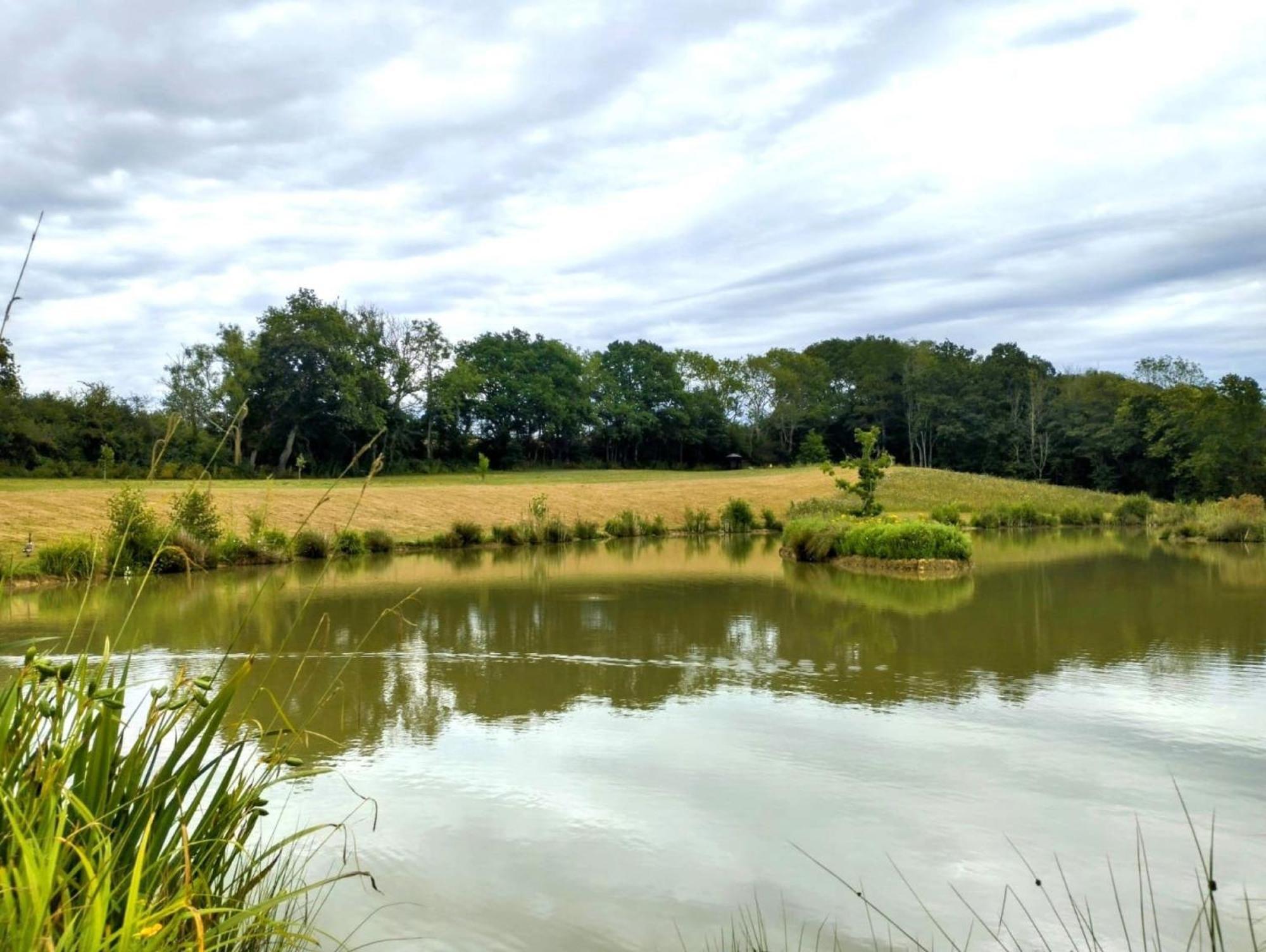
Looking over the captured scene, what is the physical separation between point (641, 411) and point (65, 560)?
5255 centimetres

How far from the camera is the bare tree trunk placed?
4500 centimetres

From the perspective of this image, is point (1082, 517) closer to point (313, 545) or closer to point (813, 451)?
point (813, 451)

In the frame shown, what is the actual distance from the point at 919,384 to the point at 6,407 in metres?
54.9

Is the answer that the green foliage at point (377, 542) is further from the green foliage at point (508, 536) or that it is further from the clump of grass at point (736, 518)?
the clump of grass at point (736, 518)

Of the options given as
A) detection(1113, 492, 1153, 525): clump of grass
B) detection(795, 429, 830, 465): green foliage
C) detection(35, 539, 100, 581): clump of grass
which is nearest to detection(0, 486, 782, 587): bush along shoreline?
detection(35, 539, 100, 581): clump of grass

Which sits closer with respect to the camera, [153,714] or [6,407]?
[153,714]

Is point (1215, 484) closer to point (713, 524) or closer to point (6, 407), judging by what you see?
point (713, 524)

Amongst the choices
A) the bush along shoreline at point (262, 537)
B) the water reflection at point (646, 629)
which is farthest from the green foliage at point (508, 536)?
the water reflection at point (646, 629)

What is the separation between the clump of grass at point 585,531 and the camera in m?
27.4

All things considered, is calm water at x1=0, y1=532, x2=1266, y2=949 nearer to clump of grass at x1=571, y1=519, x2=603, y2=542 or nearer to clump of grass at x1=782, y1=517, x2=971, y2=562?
clump of grass at x1=782, y1=517, x2=971, y2=562

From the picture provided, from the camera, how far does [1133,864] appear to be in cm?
417

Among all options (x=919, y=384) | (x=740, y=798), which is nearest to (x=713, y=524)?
(x=740, y=798)

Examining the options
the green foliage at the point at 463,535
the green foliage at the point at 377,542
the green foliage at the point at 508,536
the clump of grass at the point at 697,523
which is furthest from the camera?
the clump of grass at the point at 697,523

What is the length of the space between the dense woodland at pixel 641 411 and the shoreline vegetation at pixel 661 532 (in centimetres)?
940
